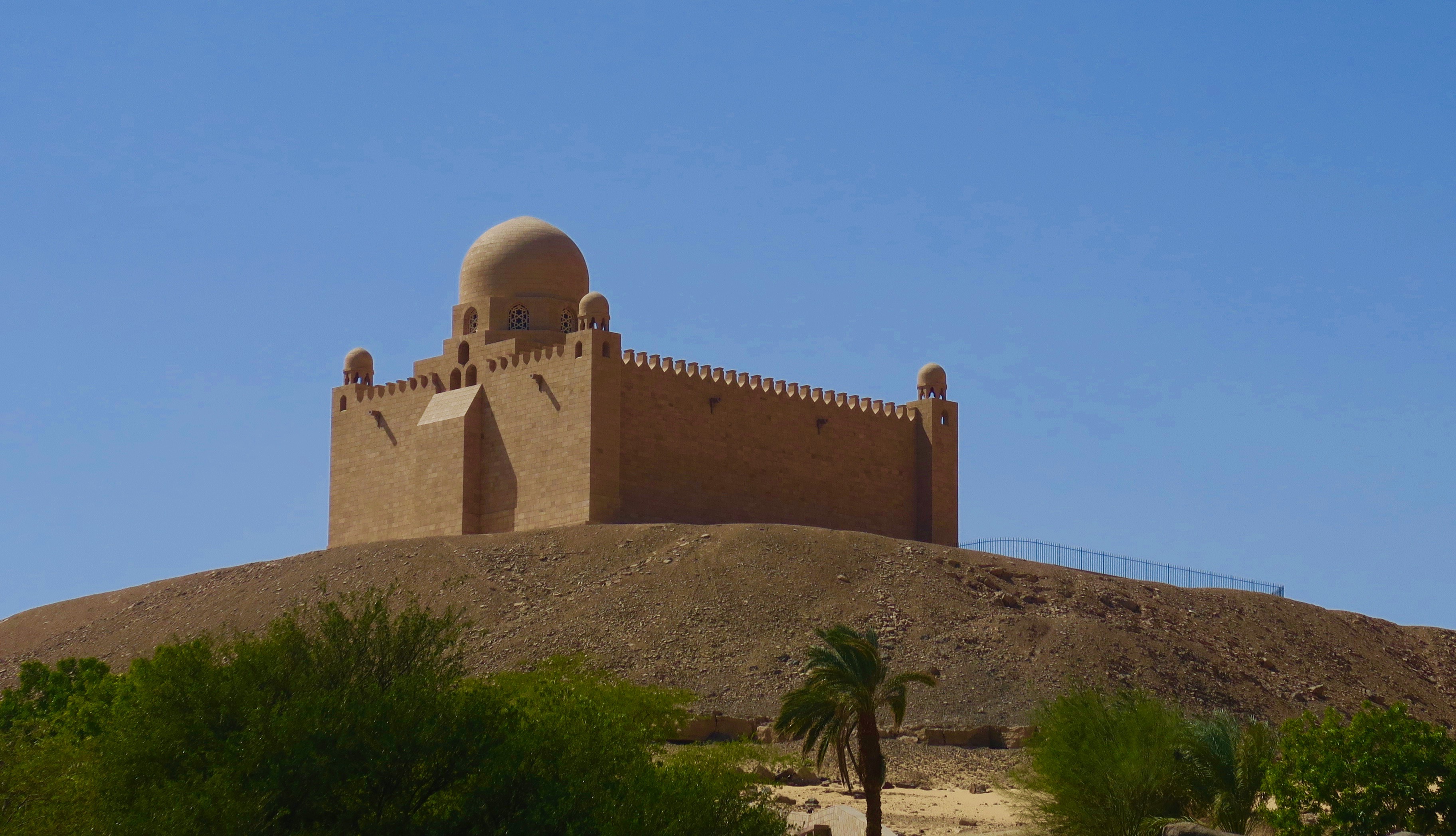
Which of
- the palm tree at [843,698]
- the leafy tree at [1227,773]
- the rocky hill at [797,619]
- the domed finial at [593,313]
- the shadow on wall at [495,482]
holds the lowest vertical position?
the leafy tree at [1227,773]

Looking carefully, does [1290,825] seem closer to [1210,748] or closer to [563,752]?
[1210,748]

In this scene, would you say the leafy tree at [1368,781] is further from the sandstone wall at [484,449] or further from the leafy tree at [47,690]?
the sandstone wall at [484,449]

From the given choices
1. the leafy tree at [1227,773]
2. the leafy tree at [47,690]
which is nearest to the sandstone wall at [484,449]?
the leafy tree at [47,690]

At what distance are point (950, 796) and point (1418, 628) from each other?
19.6 meters

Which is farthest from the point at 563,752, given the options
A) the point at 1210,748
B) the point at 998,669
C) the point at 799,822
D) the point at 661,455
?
the point at 661,455

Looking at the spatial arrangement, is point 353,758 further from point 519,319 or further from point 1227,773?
point 519,319

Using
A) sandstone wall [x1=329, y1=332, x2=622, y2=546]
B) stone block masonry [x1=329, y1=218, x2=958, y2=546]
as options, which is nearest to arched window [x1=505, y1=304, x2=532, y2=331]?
stone block masonry [x1=329, y1=218, x2=958, y2=546]

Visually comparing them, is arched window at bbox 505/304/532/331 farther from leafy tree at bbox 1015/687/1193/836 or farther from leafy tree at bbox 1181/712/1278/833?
leafy tree at bbox 1181/712/1278/833

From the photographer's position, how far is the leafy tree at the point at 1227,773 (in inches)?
966

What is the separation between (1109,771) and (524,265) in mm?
24751

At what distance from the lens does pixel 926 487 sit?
1865 inches

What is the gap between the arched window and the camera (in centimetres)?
4569

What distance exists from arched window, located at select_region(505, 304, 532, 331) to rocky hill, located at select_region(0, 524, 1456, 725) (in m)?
6.63

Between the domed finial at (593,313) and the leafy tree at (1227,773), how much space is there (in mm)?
19994
